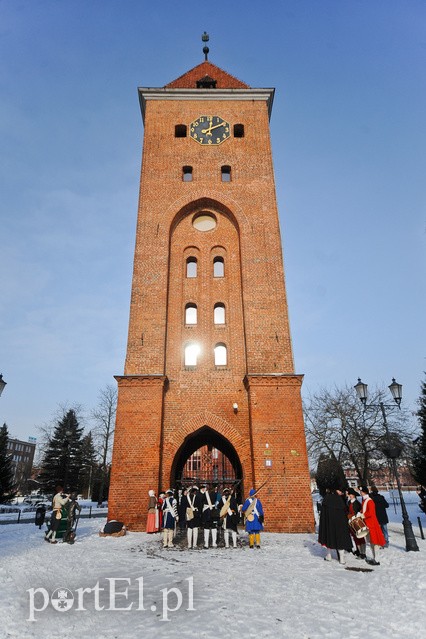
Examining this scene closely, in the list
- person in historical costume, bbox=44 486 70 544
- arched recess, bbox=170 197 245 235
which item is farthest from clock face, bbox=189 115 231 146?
person in historical costume, bbox=44 486 70 544

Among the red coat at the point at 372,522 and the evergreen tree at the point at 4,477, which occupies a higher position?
the evergreen tree at the point at 4,477

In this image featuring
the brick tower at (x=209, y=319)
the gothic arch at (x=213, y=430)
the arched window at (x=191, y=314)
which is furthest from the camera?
the arched window at (x=191, y=314)

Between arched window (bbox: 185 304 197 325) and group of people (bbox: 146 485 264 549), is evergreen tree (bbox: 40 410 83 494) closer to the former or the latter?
arched window (bbox: 185 304 197 325)

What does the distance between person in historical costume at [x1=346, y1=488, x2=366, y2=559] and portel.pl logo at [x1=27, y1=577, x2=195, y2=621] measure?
4.42m

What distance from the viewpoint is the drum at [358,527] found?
329 inches

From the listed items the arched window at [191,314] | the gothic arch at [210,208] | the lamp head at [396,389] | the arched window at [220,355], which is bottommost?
the lamp head at [396,389]

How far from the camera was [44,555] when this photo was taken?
29.6ft

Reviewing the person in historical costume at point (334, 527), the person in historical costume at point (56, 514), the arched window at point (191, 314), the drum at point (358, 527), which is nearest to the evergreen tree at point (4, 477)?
the person in historical costume at point (56, 514)

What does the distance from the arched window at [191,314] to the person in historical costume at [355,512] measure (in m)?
9.34

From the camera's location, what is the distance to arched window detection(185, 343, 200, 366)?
1580 centimetres

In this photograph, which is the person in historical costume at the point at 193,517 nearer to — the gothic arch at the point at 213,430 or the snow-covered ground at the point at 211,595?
the snow-covered ground at the point at 211,595

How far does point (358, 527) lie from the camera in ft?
27.9

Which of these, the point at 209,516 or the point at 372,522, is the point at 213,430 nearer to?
the point at 209,516

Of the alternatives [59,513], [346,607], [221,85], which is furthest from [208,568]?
[221,85]
